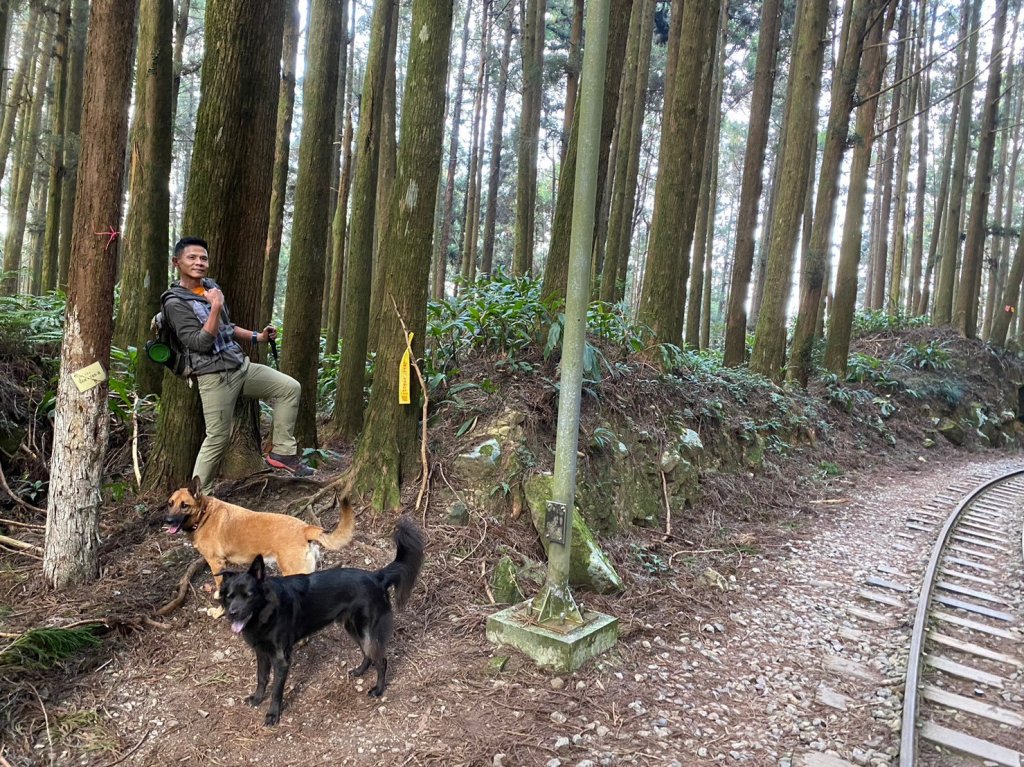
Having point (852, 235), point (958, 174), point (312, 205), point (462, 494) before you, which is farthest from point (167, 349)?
point (958, 174)

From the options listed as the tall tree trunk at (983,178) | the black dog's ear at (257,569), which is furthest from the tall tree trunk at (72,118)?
the tall tree trunk at (983,178)

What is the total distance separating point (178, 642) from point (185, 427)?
6.15 feet

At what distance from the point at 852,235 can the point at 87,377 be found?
53.0ft

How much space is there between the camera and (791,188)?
1384 centimetres

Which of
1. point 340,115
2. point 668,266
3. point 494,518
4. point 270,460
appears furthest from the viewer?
point 340,115

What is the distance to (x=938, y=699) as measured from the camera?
4504mm

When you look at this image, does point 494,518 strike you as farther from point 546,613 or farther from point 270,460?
point 270,460

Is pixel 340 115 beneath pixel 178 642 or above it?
above

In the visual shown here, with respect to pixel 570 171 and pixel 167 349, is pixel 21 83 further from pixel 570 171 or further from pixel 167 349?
pixel 167 349

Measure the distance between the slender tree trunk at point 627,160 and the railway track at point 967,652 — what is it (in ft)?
21.8

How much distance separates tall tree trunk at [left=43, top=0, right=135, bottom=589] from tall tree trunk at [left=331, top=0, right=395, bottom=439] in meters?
4.17

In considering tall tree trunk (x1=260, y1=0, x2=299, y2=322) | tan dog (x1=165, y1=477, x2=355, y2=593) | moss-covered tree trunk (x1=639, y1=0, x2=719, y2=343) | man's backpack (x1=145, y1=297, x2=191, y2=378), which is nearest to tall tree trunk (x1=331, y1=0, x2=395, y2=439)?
tall tree trunk (x1=260, y1=0, x2=299, y2=322)

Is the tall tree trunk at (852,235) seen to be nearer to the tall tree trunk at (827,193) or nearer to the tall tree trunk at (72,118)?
the tall tree trunk at (827,193)

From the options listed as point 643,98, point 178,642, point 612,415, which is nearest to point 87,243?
point 178,642
